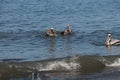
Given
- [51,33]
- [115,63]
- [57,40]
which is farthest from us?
[51,33]

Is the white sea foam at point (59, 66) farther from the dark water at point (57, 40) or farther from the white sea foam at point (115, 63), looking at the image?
the white sea foam at point (115, 63)

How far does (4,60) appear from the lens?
790 inches

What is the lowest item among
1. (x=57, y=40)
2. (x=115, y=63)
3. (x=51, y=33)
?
(x=115, y=63)

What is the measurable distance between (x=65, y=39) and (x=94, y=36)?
1909 mm

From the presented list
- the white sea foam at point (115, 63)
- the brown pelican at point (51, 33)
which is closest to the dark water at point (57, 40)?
the white sea foam at point (115, 63)

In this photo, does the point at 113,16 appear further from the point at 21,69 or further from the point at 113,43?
the point at 21,69

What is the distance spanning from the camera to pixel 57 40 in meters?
26.1

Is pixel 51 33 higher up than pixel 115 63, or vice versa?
pixel 51 33

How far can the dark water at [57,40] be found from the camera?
18312 mm

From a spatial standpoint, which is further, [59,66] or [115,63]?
[115,63]

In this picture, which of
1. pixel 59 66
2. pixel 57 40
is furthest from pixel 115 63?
pixel 57 40

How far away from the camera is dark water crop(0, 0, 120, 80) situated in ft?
60.1

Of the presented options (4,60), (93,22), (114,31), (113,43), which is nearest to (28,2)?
(93,22)

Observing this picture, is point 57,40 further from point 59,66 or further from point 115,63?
point 59,66
